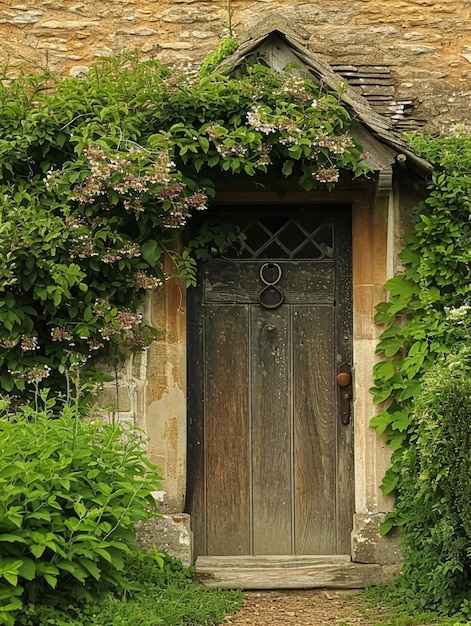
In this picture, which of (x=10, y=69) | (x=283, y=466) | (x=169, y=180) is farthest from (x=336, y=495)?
(x=10, y=69)

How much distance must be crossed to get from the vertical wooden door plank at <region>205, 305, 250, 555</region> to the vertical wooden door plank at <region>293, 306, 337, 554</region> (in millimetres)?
330

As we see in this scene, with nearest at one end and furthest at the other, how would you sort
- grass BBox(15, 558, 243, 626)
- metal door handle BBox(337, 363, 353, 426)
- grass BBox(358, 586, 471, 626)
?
grass BBox(15, 558, 243, 626) < grass BBox(358, 586, 471, 626) < metal door handle BBox(337, 363, 353, 426)

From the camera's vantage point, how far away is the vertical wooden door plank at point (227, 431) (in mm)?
6262

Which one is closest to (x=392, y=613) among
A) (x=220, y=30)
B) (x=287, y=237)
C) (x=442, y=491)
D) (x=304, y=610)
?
(x=304, y=610)

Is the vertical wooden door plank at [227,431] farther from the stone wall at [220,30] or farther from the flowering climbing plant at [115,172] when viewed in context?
the stone wall at [220,30]

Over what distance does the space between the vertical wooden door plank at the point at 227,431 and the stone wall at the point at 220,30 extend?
188 cm

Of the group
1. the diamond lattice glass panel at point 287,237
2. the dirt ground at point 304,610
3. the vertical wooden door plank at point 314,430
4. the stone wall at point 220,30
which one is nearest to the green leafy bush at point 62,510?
the dirt ground at point 304,610

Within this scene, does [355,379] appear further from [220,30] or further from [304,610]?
[220,30]

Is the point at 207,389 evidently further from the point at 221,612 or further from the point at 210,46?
the point at 210,46

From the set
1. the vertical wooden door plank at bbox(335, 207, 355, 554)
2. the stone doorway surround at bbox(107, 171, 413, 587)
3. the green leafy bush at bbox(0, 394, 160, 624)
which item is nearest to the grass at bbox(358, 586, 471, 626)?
the stone doorway surround at bbox(107, 171, 413, 587)

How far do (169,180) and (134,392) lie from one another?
4.62ft

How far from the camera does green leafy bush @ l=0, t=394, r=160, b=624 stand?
14.1 ft

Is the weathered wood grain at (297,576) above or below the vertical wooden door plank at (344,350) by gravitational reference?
below

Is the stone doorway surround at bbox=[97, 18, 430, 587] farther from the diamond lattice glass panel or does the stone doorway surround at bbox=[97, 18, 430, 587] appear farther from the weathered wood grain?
the diamond lattice glass panel
